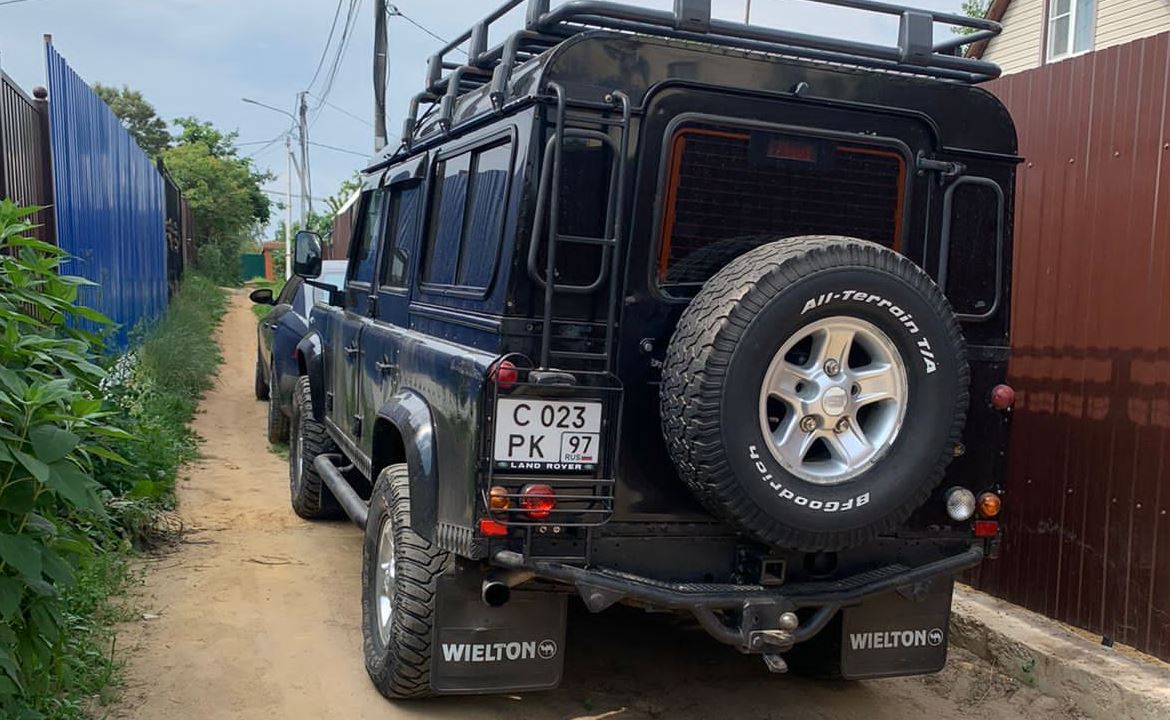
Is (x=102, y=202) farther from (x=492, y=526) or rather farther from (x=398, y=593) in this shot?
(x=492, y=526)

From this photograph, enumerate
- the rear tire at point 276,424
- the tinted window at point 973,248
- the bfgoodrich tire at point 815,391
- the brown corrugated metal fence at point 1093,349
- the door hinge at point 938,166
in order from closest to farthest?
the bfgoodrich tire at point 815,391
the door hinge at point 938,166
the tinted window at point 973,248
the brown corrugated metal fence at point 1093,349
the rear tire at point 276,424

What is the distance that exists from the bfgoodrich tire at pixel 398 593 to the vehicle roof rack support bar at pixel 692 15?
6.36 feet

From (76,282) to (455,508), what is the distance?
1520mm

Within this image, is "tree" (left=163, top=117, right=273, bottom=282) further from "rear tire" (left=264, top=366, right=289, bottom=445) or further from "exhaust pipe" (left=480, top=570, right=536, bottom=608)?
"exhaust pipe" (left=480, top=570, right=536, bottom=608)

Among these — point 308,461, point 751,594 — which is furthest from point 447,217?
point 308,461

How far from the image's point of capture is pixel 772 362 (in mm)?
3270

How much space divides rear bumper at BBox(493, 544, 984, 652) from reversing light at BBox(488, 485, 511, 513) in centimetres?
16

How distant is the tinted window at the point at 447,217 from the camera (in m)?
4.21

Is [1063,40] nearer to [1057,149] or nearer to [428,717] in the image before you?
[1057,149]

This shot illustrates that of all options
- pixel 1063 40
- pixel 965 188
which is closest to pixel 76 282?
pixel 965 188

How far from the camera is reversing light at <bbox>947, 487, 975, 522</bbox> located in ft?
12.8

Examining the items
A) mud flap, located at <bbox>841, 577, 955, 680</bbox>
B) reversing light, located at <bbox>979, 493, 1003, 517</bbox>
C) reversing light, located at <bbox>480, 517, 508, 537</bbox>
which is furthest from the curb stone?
reversing light, located at <bbox>480, 517, 508, 537</bbox>

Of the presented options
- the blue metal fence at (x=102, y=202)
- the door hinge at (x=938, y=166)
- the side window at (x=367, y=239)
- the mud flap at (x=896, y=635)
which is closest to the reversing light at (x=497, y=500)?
the mud flap at (x=896, y=635)

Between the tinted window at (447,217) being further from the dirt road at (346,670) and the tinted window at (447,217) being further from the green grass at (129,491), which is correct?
the dirt road at (346,670)
